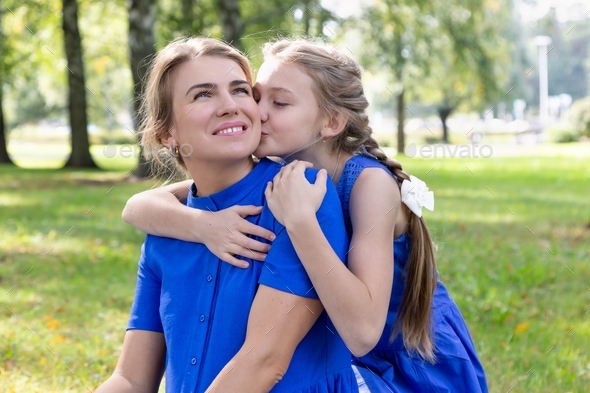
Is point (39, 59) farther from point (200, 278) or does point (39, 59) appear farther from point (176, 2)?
point (200, 278)

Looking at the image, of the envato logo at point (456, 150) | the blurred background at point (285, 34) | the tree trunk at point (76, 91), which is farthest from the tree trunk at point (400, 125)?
the envato logo at point (456, 150)

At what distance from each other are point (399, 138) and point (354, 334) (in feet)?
74.4

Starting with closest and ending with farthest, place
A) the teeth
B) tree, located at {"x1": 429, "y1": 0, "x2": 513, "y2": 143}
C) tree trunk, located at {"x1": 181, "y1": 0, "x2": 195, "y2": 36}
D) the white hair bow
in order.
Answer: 1. the teeth
2. the white hair bow
3. tree trunk, located at {"x1": 181, "y1": 0, "x2": 195, "y2": 36}
4. tree, located at {"x1": 429, "y1": 0, "x2": 513, "y2": 143}

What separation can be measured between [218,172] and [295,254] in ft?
1.29

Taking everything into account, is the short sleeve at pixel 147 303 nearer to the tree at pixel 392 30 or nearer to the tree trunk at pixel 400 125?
the tree at pixel 392 30

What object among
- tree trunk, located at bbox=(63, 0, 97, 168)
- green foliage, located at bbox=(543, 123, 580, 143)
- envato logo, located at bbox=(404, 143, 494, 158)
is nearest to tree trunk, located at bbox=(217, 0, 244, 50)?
tree trunk, located at bbox=(63, 0, 97, 168)

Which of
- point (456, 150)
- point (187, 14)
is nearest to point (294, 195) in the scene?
point (456, 150)

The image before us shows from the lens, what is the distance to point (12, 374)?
354cm

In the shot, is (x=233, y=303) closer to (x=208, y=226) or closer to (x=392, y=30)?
(x=208, y=226)

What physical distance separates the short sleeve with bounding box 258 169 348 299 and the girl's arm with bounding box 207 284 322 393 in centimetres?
2

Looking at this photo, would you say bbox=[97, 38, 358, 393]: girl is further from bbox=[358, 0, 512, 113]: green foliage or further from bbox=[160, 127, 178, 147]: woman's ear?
bbox=[358, 0, 512, 113]: green foliage

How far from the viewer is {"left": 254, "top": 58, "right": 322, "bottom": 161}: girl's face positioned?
2256 millimetres

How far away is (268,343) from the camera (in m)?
1.89

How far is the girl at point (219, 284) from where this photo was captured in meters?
1.91
